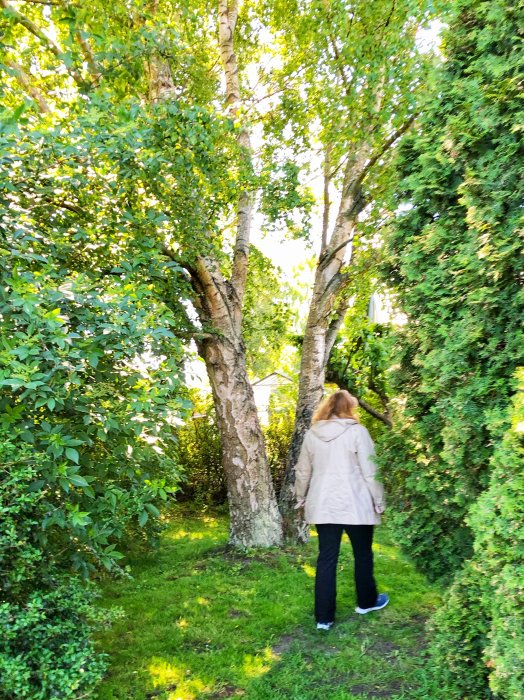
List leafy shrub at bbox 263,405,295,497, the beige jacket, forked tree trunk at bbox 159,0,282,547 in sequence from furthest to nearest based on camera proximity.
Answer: leafy shrub at bbox 263,405,295,497
forked tree trunk at bbox 159,0,282,547
the beige jacket

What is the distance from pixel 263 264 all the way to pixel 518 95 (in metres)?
5.84

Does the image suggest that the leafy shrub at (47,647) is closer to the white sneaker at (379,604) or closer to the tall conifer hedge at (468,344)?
the tall conifer hedge at (468,344)

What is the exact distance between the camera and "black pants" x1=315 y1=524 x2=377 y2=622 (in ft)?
13.1

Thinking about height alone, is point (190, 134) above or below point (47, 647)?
above

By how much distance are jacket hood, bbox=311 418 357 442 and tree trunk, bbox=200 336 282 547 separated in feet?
6.44

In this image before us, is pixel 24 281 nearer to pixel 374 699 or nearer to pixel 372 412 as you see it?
pixel 374 699

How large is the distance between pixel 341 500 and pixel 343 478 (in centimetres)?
17

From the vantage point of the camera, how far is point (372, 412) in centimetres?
825

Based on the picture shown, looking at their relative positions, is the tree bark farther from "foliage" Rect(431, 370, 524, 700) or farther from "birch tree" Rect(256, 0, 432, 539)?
"foliage" Rect(431, 370, 524, 700)

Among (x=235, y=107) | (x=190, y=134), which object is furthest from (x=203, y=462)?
(x=190, y=134)

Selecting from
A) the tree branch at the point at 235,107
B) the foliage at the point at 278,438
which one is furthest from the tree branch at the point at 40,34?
the foliage at the point at 278,438

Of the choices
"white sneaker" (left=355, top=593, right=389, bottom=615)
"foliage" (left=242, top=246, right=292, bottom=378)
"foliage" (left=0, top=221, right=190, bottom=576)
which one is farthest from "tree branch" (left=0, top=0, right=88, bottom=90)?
"white sneaker" (left=355, top=593, right=389, bottom=615)

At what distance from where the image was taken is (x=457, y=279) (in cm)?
275

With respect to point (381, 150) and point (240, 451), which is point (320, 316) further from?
point (381, 150)
